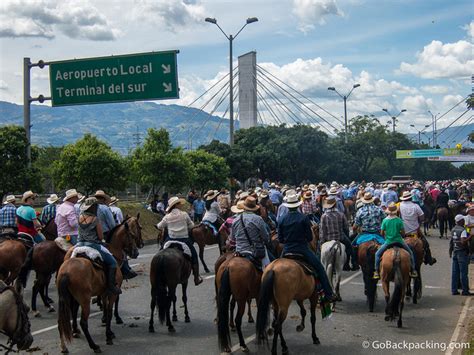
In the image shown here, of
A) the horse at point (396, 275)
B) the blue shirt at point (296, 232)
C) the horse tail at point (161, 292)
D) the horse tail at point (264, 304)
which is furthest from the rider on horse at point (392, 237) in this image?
the horse tail at point (161, 292)

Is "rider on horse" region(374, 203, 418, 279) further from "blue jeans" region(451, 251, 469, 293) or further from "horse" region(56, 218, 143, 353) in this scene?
"horse" region(56, 218, 143, 353)

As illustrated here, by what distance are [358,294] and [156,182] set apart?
804 inches

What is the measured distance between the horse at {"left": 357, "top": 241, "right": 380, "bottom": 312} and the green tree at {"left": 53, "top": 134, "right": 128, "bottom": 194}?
1813 cm

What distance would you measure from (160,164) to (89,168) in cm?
505

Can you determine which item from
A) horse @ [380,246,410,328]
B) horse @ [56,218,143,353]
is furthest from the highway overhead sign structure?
horse @ [56,218,143,353]

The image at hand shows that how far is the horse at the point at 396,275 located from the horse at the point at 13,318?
6349mm

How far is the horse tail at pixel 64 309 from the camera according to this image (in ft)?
29.1

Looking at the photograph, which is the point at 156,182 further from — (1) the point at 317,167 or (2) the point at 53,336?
(1) the point at 317,167

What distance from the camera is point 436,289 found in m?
14.1

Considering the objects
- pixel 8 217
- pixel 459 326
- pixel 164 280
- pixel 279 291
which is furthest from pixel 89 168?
pixel 459 326

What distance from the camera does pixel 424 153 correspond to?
3462 inches

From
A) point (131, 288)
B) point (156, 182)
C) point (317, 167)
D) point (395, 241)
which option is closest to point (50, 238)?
point (131, 288)

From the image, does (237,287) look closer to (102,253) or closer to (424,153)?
(102,253)

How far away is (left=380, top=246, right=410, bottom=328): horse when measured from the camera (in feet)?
34.7
